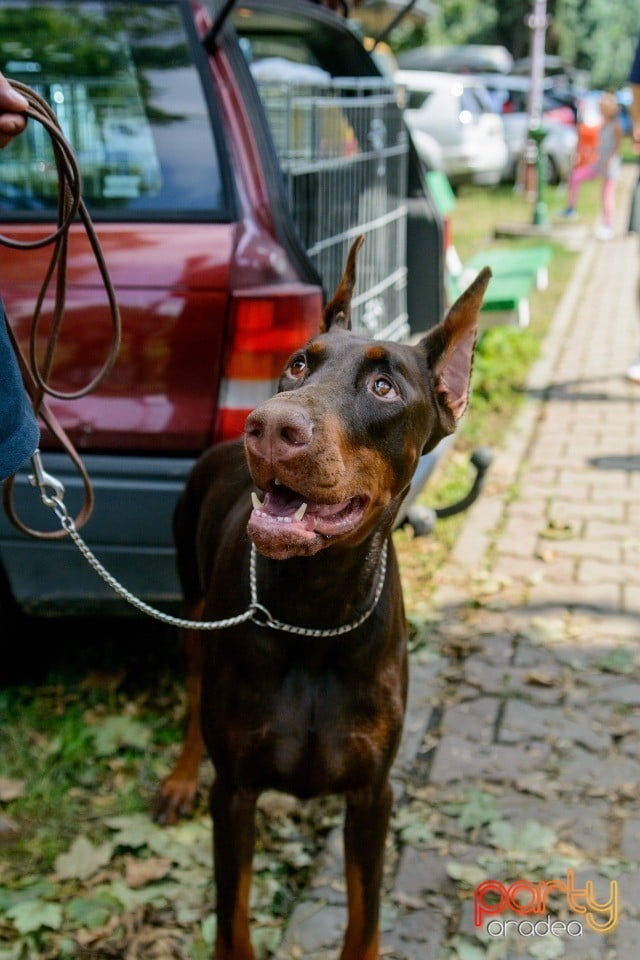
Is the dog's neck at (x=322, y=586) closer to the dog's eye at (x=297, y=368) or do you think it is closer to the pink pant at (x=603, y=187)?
the dog's eye at (x=297, y=368)

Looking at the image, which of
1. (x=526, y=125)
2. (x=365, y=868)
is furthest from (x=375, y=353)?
(x=526, y=125)

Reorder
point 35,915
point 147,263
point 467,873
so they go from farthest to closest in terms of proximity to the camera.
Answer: point 147,263
point 467,873
point 35,915

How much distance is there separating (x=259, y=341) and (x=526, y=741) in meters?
1.62

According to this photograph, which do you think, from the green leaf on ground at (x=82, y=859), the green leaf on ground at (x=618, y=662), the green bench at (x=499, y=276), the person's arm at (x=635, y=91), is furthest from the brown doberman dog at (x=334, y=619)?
the person's arm at (x=635, y=91)

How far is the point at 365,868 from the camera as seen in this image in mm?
2488

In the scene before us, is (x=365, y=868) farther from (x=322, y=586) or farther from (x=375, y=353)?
(x=375, y=353)

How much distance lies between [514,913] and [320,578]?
47.3 inches

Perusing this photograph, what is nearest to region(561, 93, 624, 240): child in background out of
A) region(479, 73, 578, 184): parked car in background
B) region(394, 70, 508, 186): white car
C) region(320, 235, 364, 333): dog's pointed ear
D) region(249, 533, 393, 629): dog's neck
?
region(394, 70, 508, 186): white car

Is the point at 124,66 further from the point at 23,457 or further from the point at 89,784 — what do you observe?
the point at 89,784

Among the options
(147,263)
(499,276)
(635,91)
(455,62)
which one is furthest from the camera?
(455,62)

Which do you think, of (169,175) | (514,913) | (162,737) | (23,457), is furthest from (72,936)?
(169,175)

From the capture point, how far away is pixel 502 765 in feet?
11.3

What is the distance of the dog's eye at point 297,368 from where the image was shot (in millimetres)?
2281

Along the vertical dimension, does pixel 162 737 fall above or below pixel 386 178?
below
